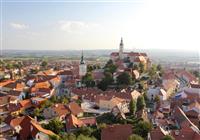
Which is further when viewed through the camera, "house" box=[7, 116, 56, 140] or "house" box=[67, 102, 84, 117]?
"house" box=[67, 102, 84, 117]

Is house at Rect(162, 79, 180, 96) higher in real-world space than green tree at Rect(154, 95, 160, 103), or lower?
higher

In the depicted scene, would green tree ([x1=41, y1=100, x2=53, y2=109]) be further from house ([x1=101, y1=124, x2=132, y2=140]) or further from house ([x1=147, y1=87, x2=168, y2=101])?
house ([x1=147, y1=87, x2=168, y2=101])

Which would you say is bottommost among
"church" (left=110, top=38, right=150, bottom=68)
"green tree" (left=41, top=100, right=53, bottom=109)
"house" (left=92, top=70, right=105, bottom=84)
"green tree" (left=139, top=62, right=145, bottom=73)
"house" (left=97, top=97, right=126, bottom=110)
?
"green tree" (left=41, top=100, right=53, bottom=109)

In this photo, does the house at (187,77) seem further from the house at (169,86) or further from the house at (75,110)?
the house at (75,110)

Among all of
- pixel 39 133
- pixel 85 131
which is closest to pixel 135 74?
pixel 85 131

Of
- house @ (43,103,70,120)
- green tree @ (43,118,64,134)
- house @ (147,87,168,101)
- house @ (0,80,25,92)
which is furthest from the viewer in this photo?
house @ (0,80,25,92)

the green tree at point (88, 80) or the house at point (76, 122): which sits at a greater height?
the green tree at point (88, 80)

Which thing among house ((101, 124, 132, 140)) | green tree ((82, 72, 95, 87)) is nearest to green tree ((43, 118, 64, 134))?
house ((101, 124, 132, 140))

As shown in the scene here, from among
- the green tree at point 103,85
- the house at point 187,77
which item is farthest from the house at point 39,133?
the house at point 187,77

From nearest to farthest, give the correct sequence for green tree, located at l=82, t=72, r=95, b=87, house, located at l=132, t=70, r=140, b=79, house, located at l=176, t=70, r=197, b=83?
green tree, located at l=82, t=72, r=95, b=87 < house, located at l=132, t=70, r=140, b=79 < house, located at l=176, t=70, r=197, b=83
